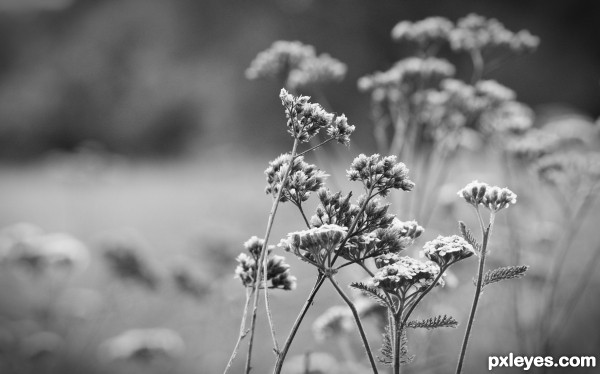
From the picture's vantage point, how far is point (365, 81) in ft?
9.57

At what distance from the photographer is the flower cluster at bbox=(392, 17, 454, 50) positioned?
2982 millimetres

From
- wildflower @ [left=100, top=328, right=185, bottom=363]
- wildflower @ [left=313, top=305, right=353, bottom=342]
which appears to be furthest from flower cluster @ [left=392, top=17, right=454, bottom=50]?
wildflower @ [left=100, top=328, right=185, bottom=363]

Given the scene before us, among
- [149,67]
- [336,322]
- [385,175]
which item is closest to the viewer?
[385,175]

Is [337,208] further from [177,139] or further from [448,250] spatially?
[177,139]

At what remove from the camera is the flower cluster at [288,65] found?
2.79 meters

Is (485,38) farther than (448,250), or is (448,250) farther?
(485,38)

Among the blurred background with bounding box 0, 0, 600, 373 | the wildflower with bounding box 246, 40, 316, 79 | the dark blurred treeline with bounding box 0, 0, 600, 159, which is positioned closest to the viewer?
the wildflower with bounding box 246, 40, 316, 79

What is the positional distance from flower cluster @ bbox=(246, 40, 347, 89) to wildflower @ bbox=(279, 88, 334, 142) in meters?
1.51

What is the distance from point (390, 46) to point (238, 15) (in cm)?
770

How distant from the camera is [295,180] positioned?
1.35 m

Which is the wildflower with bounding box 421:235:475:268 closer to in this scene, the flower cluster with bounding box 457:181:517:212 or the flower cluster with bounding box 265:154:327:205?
the flower cluster with bounding box 457:181:517:212

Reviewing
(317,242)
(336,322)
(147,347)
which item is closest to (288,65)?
(336,322)

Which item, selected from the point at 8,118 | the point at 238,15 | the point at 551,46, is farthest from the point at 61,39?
the point at 551,46

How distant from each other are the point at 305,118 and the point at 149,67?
2181 centimetres
